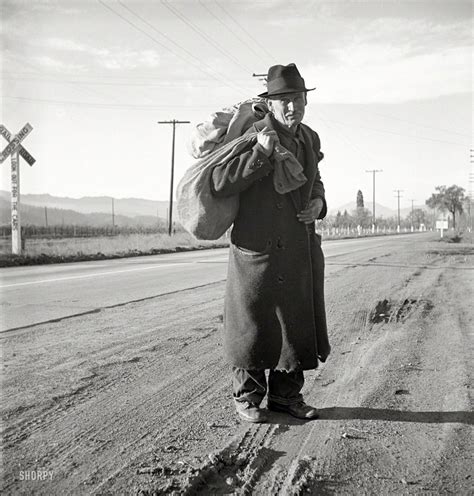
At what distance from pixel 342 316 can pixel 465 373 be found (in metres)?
2.57

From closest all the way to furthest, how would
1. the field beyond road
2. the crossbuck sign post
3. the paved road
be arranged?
the field beyond road, the paved road, the crossbuck sign post

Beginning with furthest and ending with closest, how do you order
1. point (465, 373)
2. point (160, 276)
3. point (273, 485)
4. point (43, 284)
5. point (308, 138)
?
point (160, 276) < point (43, 284) < point (465, 373) < point (308, 138) < point (273, 485)

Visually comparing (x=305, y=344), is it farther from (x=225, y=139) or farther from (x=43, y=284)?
(x=43, y=284)

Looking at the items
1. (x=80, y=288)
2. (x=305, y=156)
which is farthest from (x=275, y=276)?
(x=80, y=288)

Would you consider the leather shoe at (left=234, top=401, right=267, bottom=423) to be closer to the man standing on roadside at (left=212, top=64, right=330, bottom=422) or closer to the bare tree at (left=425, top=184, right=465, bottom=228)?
the man standing on roadside at (left=212, top=64, right=330, bottom=422)

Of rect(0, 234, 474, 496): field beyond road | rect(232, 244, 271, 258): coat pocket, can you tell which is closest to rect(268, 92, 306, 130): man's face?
rect(232, 244, 271, 258): coat pocket

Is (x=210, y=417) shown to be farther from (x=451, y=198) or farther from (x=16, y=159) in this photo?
(x=451, y=198)

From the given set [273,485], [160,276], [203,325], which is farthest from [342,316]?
[160,276]

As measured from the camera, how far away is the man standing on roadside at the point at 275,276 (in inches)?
131

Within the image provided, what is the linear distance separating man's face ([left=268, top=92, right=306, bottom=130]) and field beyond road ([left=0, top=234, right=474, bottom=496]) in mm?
1768

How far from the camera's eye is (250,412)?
3.33 meters

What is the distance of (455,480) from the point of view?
2570 millimetres

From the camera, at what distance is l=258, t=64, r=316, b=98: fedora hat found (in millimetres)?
3279

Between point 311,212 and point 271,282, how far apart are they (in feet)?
1.61
